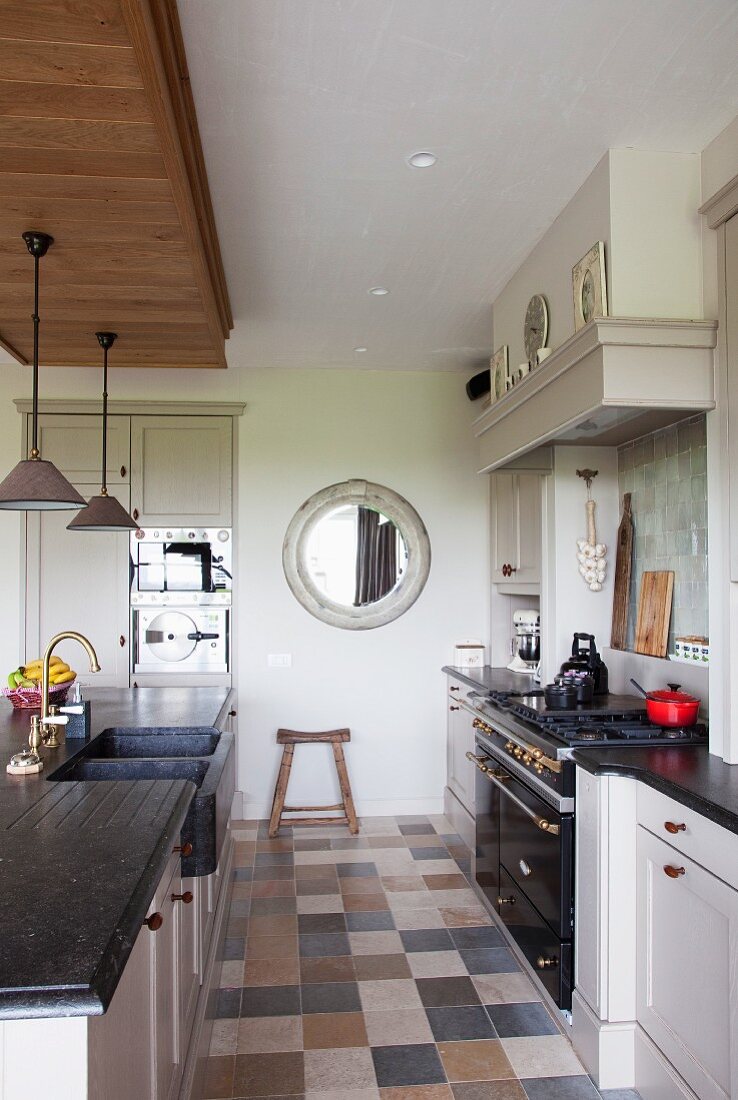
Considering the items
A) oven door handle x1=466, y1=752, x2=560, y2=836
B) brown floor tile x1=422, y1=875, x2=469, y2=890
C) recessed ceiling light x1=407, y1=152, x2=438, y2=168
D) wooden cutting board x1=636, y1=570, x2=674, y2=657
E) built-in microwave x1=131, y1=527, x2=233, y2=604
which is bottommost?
brown floor tile x1=422, y1=875, x2=469, y2=890

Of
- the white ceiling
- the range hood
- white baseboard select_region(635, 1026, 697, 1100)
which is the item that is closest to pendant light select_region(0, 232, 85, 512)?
the white ceiling

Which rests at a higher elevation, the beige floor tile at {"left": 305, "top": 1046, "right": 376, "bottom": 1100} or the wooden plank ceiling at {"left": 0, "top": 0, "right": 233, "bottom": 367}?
the wooden plank ceiling at {"left": 0, "top": 0, "right": 233, "bottom": 367}

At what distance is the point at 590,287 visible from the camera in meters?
2.72

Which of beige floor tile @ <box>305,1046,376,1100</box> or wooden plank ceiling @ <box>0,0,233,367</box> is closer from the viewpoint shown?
wooden plank ceiling @ <box>0,0,233,367</box>

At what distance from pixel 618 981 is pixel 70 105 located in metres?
2.66

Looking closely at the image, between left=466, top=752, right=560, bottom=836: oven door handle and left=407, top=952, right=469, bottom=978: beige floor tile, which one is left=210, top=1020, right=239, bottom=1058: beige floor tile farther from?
left=466, top=752, right=560, bottom=836: oven door handle

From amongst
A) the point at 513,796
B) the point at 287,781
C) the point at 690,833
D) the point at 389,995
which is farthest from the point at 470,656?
the point at 690,833

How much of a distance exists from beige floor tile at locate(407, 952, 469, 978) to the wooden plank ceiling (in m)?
2.65

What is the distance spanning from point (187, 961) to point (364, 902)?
5.70ft

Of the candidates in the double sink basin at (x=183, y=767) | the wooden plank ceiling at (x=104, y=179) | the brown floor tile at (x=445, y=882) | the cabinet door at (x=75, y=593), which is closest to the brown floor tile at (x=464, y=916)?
the brown floor tile at (x=445, y=882)

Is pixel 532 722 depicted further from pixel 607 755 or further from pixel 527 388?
pixel 527 388

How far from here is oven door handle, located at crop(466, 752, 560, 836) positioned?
263 cm

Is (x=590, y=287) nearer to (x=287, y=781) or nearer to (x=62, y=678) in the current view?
(x=62, y=678)

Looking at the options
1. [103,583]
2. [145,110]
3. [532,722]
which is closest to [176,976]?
[532,722]
